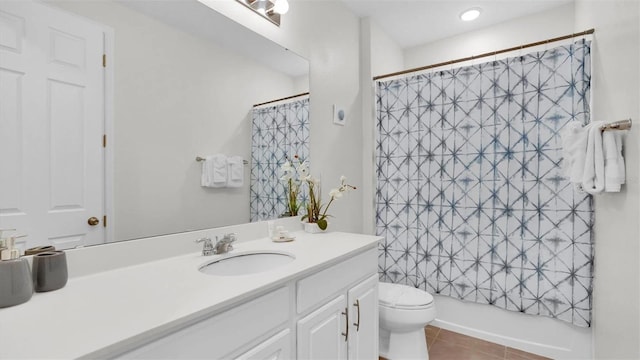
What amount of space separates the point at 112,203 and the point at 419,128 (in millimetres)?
2050

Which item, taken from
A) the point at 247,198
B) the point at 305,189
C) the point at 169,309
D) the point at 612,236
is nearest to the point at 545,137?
the point at 612,236

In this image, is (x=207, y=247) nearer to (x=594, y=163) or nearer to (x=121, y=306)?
(x=121, y=306)

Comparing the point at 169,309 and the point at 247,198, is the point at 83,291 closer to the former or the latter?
the point at 169,309

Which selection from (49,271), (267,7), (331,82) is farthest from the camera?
(331,82)

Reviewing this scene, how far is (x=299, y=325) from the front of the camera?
3.66ft

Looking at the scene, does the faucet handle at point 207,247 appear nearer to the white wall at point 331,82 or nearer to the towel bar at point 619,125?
the white wall at point 331,82

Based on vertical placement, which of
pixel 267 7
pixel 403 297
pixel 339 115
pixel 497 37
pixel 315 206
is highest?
pixel 497 37

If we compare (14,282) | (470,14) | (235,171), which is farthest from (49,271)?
(470,14)

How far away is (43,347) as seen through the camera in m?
0.58

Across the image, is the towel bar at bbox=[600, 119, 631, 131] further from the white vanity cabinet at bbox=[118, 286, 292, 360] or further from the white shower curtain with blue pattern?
the white vanity cabinet at bbox=[118, 286, 292, 360]

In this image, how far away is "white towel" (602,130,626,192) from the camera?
1355mm

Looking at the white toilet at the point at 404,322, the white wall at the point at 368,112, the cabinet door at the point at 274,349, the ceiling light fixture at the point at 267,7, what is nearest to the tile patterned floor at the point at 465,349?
the white toilet at the point at 404,322

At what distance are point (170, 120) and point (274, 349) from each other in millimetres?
978

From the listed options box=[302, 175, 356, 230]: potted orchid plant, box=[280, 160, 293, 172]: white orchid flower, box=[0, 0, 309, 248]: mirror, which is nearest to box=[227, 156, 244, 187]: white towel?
box=[0, 0, 309, 248]: mirror
